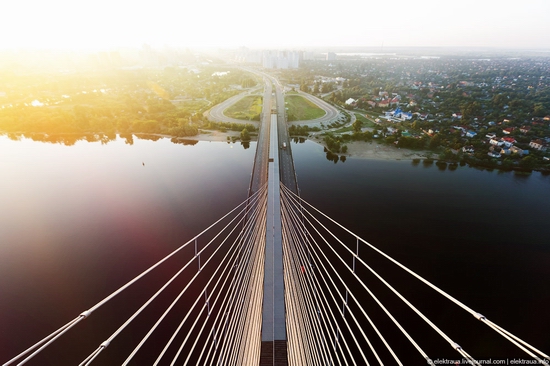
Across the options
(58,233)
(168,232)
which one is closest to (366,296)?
(168,232)

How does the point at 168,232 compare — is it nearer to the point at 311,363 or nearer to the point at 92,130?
the point at 311,363

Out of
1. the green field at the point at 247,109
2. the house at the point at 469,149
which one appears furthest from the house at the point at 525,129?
the green field at the point at 247,109

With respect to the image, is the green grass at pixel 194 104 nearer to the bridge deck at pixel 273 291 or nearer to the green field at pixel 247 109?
the green field at pixel 247 109

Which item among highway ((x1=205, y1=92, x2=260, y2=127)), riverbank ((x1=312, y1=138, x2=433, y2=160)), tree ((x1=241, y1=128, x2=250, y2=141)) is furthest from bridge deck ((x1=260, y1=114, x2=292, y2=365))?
highway ((x1=205, y1=92, x2=260, y2=127))

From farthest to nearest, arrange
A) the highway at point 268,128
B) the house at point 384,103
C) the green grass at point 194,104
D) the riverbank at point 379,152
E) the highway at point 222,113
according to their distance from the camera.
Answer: the house at point 384,103 → the green grass at point 194,104 → the highway at point 222,113 → the riverbank at point 379,152 → the highway at point 268,128

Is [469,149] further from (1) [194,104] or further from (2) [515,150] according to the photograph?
(1) [194,104]

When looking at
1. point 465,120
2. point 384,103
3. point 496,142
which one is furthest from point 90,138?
point 465,120
